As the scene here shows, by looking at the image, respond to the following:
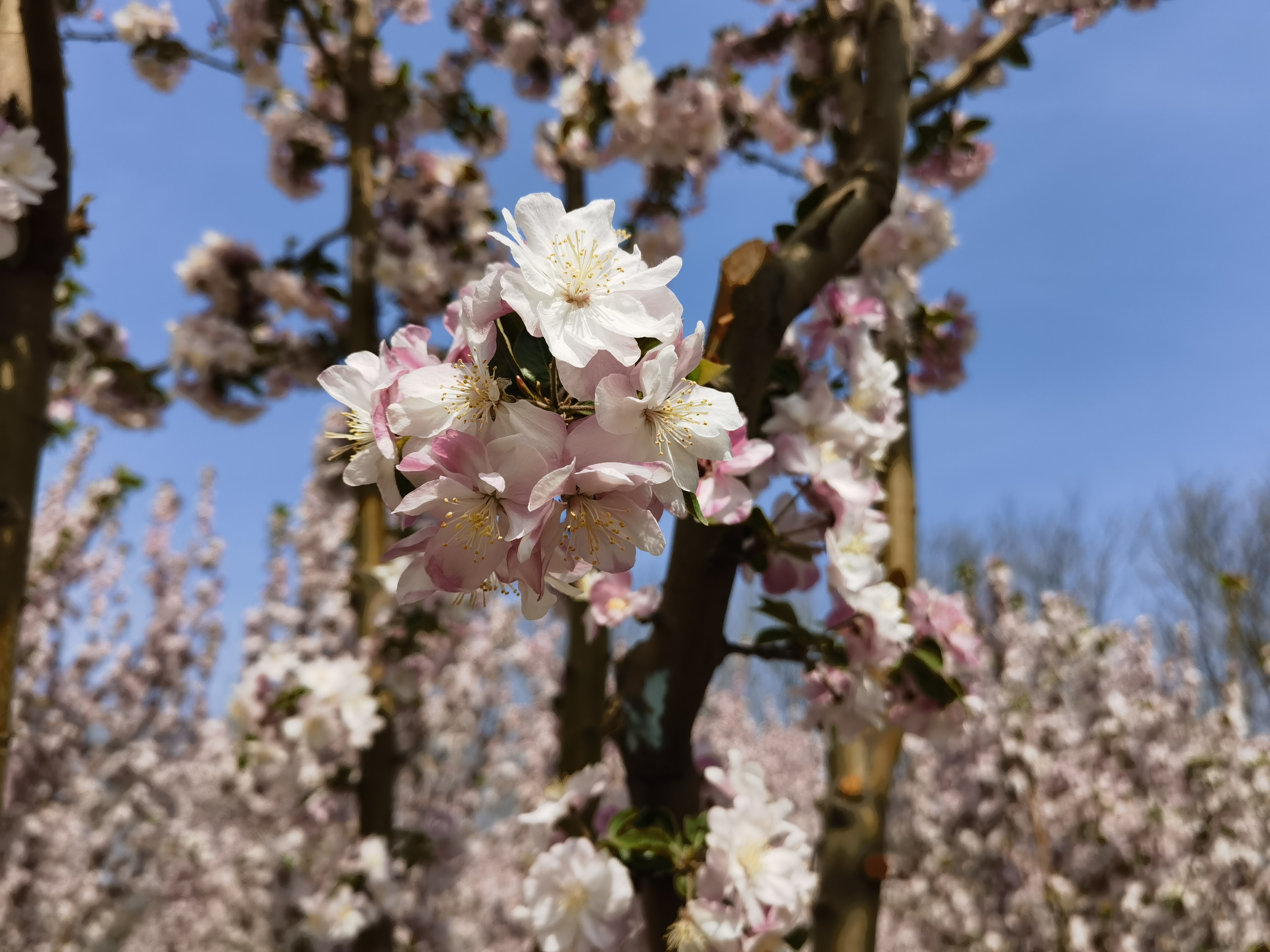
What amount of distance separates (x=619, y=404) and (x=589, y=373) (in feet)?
0.15

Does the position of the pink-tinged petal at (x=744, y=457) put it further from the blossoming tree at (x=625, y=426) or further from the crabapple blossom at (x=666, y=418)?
the crabapple blossom at (x=666, y=418)

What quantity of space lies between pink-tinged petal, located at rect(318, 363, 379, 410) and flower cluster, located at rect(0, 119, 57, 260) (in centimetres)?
96

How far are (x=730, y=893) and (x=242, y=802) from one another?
19.5ft

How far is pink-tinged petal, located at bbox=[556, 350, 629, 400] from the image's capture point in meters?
0.73

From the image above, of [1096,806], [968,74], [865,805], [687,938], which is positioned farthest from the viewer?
[1096,806]

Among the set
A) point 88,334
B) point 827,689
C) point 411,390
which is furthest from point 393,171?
point 411,390

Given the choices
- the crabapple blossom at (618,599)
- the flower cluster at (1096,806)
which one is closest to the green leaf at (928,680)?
the crabapple blossom at (618,599)

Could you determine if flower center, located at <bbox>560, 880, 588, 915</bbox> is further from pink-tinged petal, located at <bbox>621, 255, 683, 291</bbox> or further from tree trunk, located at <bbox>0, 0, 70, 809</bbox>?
tree trunk, located at <bbox>0, 0, 70, 809</bbox>

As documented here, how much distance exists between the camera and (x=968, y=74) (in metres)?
2.65

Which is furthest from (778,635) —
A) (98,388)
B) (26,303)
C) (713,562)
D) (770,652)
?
(98,388)

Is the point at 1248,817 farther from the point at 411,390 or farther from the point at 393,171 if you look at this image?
the point at 393,171

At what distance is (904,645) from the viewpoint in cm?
154

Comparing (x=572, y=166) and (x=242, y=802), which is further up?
(x=572, y=166)

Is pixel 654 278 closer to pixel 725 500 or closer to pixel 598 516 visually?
pixel 598 516
